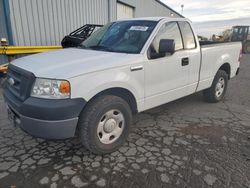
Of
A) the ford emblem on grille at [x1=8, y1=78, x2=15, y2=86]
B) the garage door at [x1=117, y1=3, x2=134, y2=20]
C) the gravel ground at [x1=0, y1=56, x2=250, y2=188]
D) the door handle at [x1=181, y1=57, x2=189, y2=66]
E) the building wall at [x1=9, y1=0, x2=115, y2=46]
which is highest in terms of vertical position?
the garage door at [x1=117, y1=3, x2=134, y2=20]

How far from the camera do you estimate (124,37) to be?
144 inches

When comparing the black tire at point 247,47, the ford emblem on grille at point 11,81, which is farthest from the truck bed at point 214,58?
the black tire at point 247,47

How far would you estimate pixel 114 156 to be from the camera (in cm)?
304

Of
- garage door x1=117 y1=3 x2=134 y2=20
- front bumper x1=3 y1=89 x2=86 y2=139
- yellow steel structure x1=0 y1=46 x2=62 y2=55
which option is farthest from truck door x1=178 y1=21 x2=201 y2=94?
garage door x1=117 y1=3 x2=134 y2=20

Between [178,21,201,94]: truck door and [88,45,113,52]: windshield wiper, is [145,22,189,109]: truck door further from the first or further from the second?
[88,45,113,52]: windshield wiper

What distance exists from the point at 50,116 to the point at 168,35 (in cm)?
242

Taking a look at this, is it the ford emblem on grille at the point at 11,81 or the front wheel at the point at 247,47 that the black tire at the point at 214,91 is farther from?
the front wheel at the point at 247,47

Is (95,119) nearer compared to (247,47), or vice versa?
(95,119)

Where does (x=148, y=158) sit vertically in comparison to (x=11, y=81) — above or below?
below

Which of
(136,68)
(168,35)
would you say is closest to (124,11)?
(168,35)

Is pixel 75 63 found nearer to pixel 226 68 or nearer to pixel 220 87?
pixel 220 87

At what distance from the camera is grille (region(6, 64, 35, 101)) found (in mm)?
2613

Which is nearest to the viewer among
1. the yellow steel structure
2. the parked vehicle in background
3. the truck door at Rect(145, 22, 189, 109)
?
the truck door at Rect(145, 22, 189, 109)

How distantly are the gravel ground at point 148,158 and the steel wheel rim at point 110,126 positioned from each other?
9.2 inches
